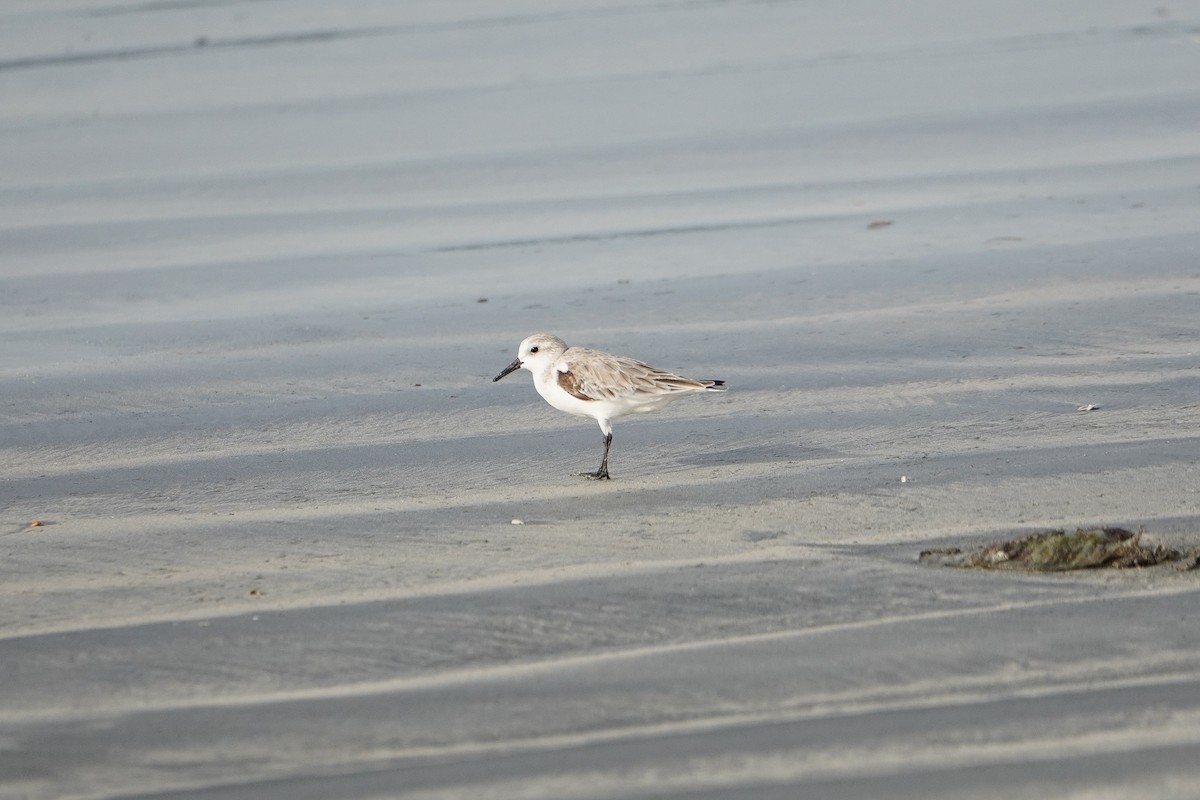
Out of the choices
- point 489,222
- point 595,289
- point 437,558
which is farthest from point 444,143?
point 437,558

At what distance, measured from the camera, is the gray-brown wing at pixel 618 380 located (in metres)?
6.80

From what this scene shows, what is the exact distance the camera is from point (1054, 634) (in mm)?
4551

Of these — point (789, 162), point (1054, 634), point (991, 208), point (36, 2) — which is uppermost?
point (36, 2)

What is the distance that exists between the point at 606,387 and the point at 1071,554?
7.48ft

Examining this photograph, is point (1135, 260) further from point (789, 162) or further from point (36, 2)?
point (36, 2)

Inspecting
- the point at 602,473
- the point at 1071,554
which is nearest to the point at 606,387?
the point at 602,473

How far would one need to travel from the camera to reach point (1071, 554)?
5.10 m

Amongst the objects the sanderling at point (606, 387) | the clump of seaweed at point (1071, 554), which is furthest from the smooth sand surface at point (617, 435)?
the sanderling at point (606, 387)

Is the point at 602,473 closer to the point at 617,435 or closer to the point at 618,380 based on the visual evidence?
the point at 618,380

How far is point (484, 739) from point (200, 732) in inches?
29.4

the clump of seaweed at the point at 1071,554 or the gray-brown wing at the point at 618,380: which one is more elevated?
the gray-brown wing at the point at 618,380

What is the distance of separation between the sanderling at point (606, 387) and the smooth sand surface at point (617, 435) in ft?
0.81

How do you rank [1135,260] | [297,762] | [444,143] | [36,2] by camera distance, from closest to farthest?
1. [297,762]
2. [1135,260]
3. [444,143]
4. [36,2]

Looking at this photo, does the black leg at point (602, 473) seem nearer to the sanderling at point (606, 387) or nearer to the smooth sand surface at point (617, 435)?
the sanderling at point (606, 387)
